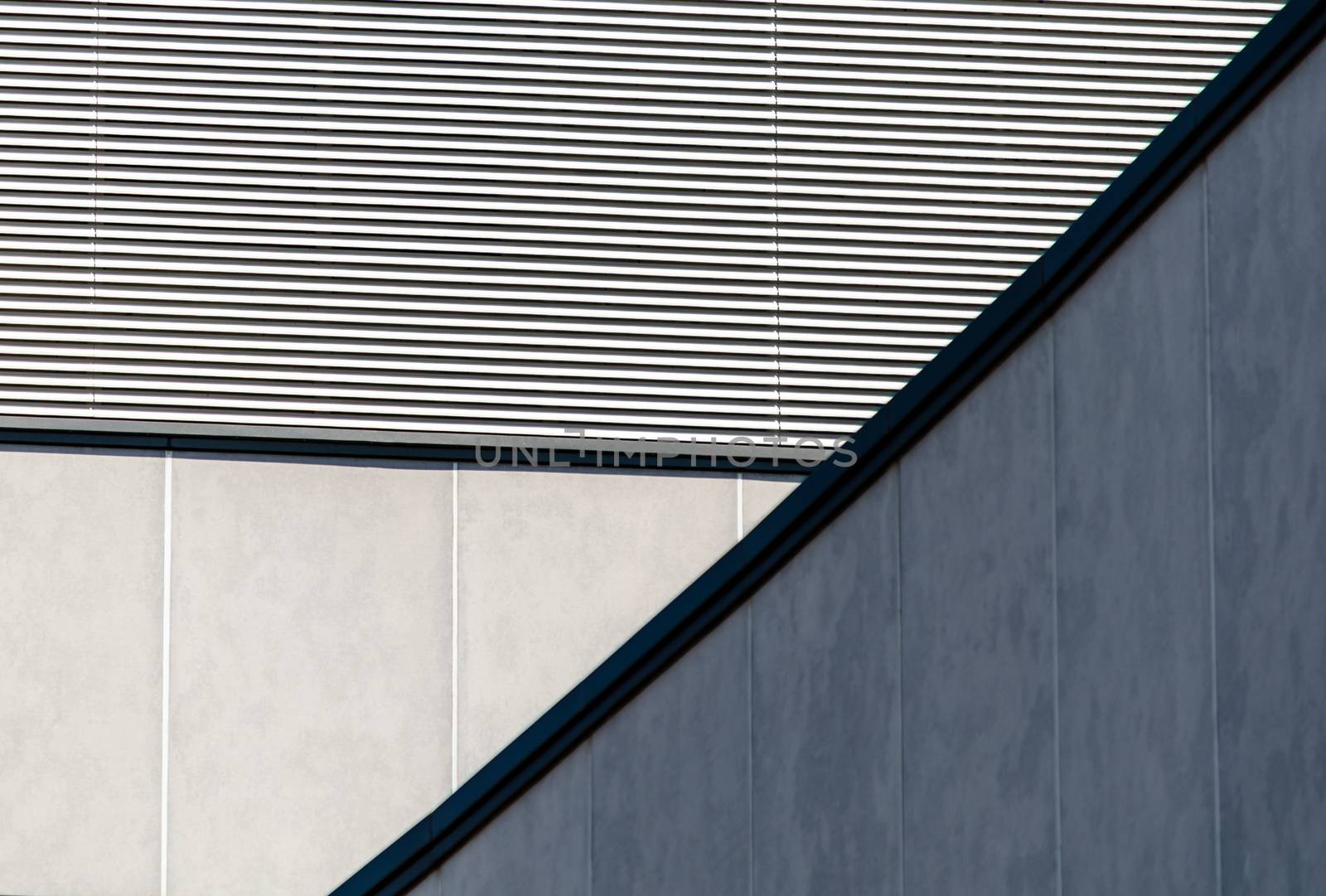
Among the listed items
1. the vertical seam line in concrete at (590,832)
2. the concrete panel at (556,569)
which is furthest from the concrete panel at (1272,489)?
the concrete panel at (556,569)

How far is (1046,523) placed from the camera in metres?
3.20

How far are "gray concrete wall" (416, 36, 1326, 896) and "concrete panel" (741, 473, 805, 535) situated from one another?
202 cm

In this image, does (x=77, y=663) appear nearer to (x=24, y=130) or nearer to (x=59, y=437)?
(x=59, y=437)

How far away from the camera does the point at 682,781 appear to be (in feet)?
11.8

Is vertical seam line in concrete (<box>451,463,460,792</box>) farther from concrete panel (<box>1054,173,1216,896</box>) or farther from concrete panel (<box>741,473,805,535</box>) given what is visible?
concrete panel (<box>1054,173,1216,896</box>)

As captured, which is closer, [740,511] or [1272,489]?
[1272,489]

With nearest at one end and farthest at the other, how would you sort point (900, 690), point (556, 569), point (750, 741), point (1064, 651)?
point (1064, 651) → point (900, 690) → point (750, 741) → point (556, 569)

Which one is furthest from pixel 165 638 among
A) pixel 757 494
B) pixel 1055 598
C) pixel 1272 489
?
pixel 1272 489

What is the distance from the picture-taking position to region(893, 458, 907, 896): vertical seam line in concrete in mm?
3363

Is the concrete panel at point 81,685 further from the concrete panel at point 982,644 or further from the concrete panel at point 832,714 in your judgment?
the concrete panel at point 982,644

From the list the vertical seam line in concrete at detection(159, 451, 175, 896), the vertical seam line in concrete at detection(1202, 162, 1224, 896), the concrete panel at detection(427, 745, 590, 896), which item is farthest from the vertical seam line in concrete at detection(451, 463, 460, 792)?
the vertical seam line in concrete at detection(1202, 162, 1224, 896)

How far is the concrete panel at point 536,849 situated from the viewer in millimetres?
3645

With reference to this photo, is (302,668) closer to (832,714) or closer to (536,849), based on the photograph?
(536,849)

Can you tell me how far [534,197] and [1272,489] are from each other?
351cm
